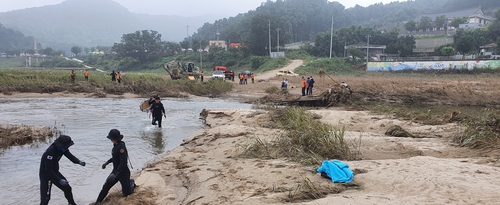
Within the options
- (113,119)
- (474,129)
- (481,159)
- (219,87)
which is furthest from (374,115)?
(219,87)

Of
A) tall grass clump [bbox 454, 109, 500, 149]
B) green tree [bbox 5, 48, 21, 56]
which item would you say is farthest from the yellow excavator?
green tree [bbox 5, 48, 21, 56]

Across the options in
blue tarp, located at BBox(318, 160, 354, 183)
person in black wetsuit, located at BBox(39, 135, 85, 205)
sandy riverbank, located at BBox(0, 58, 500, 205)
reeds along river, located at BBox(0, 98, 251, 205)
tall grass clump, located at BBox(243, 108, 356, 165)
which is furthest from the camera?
reeds along river, located at BBox(0, 98, 251, 205)

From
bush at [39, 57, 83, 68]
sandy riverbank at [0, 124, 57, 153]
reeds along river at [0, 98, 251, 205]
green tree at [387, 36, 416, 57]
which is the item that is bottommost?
reeds along river at [0, 98, 251, 205]

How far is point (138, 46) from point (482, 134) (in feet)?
281

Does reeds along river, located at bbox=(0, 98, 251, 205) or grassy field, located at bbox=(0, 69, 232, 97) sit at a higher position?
grassy field, located at bbox=(0, 69, 232, 97)

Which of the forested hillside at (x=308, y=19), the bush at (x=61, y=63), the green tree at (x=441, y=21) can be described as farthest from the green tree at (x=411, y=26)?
the bush at (x=61, y=63)

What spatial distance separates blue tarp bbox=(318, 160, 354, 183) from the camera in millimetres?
5859

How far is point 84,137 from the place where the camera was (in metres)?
12.6

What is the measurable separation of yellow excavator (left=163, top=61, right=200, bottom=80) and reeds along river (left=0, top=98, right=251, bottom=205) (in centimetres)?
1279

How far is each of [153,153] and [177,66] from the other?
28630mm

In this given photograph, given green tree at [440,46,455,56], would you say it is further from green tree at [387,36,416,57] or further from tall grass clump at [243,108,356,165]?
tall grass clump at [243,108,356,165]

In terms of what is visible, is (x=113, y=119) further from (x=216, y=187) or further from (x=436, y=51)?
(x=436, y=51)

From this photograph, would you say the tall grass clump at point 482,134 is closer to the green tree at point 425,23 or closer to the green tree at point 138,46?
the green tree at point 138,46

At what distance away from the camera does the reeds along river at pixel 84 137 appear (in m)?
7.77
